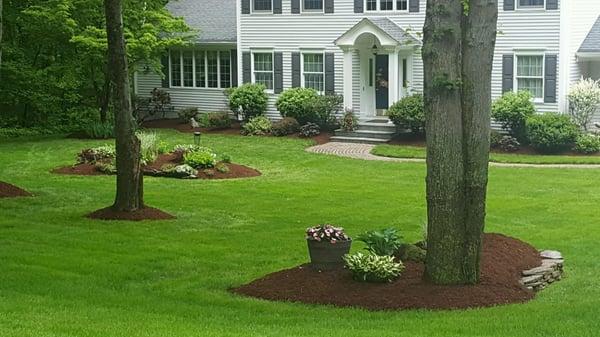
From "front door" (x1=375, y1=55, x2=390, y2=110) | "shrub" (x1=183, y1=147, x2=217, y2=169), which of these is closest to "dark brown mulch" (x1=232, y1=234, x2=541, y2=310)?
"shrub" (x1=183, y1=147, x2=217, y2=169)

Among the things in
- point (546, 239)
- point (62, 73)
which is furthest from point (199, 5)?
point (546, 239)

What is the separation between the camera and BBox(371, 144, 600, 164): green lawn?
2445cm

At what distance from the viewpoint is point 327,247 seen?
10398mm

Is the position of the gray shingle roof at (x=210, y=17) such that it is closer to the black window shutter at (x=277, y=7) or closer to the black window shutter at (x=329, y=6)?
the black window shutter at (x=277, y=7)

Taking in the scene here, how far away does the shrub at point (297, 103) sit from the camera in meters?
30.8

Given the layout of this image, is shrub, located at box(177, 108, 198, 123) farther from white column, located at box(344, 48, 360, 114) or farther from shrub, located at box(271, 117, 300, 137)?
white column, located at box(344, 48, 360, 114)

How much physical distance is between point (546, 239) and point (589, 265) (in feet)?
6.44

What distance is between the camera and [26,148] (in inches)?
1102

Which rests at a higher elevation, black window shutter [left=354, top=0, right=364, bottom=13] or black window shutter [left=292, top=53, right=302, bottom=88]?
black window shutter [left=354, top=0, right=364, bottom=13]

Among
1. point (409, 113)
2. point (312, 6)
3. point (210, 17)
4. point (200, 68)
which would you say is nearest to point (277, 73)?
point (312, 6)

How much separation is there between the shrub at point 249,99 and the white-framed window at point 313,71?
1.56 meters

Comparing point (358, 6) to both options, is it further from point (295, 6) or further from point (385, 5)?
point (295, 6)

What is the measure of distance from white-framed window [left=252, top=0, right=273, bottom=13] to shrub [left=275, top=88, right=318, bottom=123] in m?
3.35

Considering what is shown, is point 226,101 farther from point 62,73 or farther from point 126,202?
point 126,202
